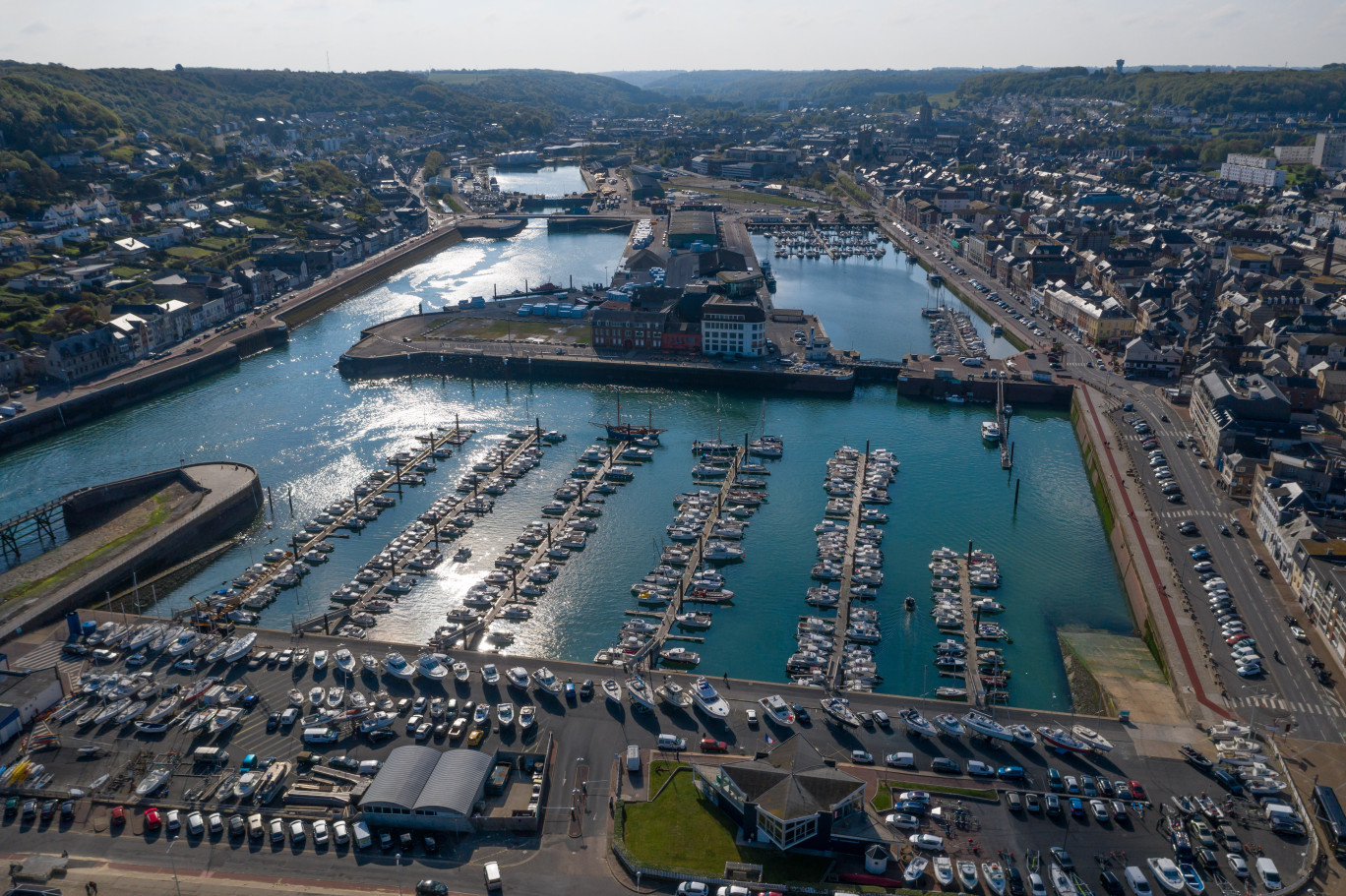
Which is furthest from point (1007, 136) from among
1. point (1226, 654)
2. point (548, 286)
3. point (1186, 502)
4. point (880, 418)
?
point (1226, 654)

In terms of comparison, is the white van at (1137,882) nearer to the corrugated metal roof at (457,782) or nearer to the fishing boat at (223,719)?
the corrugated metal roof at (457,782)

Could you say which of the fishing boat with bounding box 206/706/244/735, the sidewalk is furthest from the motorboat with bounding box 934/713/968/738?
the fishing boat with bounding box 206/706/244/735

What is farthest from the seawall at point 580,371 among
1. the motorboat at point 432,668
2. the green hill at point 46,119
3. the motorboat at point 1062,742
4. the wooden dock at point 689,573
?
the green hill at point 46,119

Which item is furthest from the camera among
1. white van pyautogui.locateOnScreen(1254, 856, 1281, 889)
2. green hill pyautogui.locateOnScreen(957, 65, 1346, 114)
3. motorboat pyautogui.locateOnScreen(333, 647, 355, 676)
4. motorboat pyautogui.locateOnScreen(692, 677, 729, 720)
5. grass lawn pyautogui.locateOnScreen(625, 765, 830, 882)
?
green hill pyautogui.locateOnScreen(957, 65, 1346, 114)

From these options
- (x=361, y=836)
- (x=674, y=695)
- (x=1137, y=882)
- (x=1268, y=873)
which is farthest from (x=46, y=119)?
(x=1268, y=873)

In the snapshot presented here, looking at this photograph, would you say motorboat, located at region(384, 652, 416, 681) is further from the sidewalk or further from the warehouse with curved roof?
the sidewalk

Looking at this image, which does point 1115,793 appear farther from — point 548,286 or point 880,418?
point 548,286
